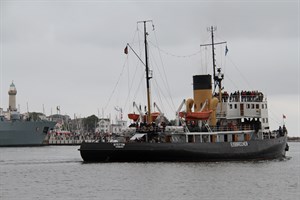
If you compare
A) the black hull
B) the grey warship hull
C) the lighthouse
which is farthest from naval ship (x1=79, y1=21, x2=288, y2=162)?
the lighthouse

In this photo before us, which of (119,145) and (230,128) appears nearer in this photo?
(119,145)

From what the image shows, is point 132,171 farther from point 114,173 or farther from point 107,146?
point 107,146

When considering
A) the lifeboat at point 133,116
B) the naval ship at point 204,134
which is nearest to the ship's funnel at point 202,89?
the naval ship at point 204,134

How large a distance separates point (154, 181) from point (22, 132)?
314ft

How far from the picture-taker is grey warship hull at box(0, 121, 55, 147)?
438ft

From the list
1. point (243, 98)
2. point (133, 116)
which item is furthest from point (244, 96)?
point (133, 116)

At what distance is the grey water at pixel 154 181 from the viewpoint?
38.2m

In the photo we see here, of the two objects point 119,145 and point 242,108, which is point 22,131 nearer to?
point 242,108

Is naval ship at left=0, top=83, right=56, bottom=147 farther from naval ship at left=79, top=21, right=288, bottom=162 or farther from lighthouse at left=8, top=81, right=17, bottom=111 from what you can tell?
naval ship at left=79, top=21, right=288, bottom=162

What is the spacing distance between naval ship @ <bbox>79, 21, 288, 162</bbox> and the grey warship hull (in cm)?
7353

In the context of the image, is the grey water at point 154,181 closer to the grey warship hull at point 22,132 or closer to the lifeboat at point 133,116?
the lifeboat at point 133,116

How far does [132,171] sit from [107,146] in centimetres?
737

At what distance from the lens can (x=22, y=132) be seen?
448 ft

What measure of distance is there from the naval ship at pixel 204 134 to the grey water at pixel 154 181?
1478mm
